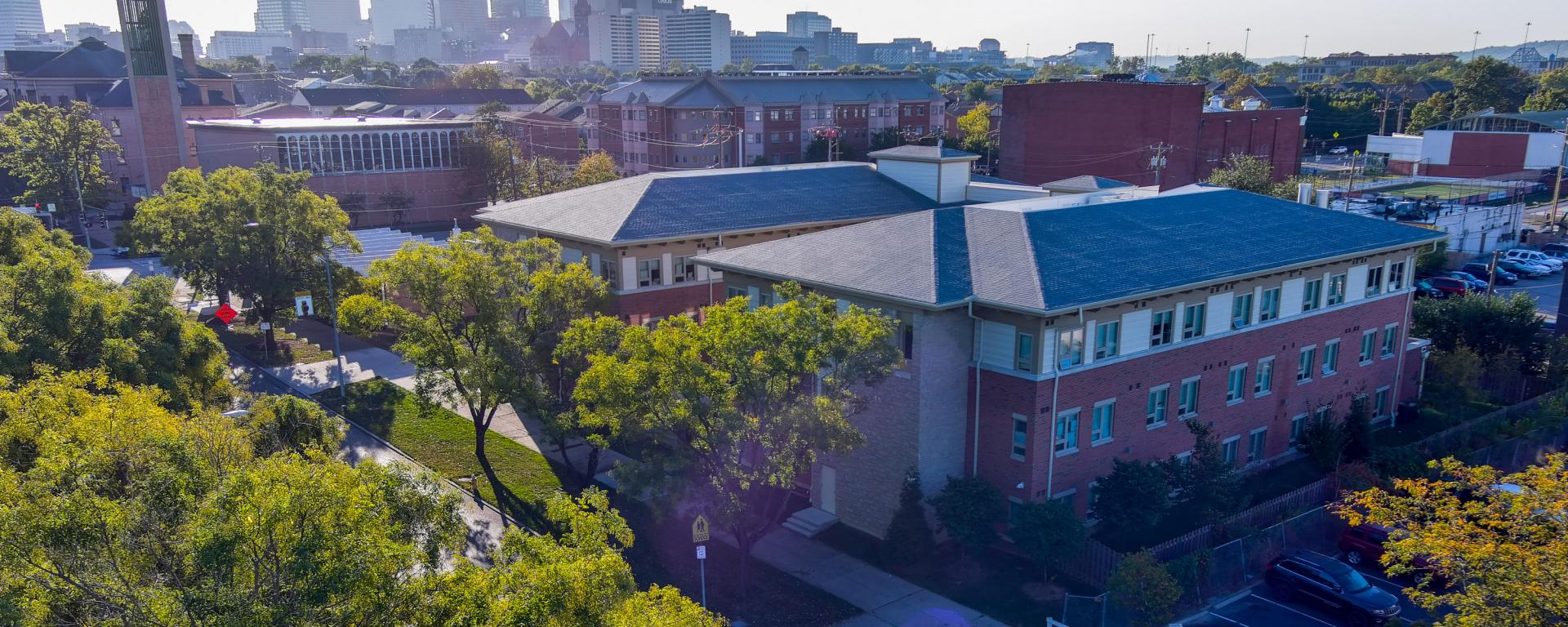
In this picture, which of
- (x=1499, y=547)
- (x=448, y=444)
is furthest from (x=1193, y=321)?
(x=448, y=444)

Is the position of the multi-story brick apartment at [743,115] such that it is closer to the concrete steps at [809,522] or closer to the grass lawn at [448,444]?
the grass lawn at [448,444]

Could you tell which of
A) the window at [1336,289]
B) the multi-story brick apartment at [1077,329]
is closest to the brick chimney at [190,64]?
the multi-story brick apartment at [1077,329]

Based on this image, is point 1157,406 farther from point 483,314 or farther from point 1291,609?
point 483,314

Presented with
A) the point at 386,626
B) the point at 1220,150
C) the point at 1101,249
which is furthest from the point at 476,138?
the point at 386,626

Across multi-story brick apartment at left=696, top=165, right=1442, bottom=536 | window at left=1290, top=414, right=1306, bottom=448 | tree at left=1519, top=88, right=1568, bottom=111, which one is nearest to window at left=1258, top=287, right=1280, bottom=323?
multi-story brick apartment at left=696, top=165, right=1442, bottom=536

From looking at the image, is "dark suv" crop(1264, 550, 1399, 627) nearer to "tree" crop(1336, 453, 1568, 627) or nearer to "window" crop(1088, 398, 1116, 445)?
"window" crop(1088, 398, 1116, 445)
